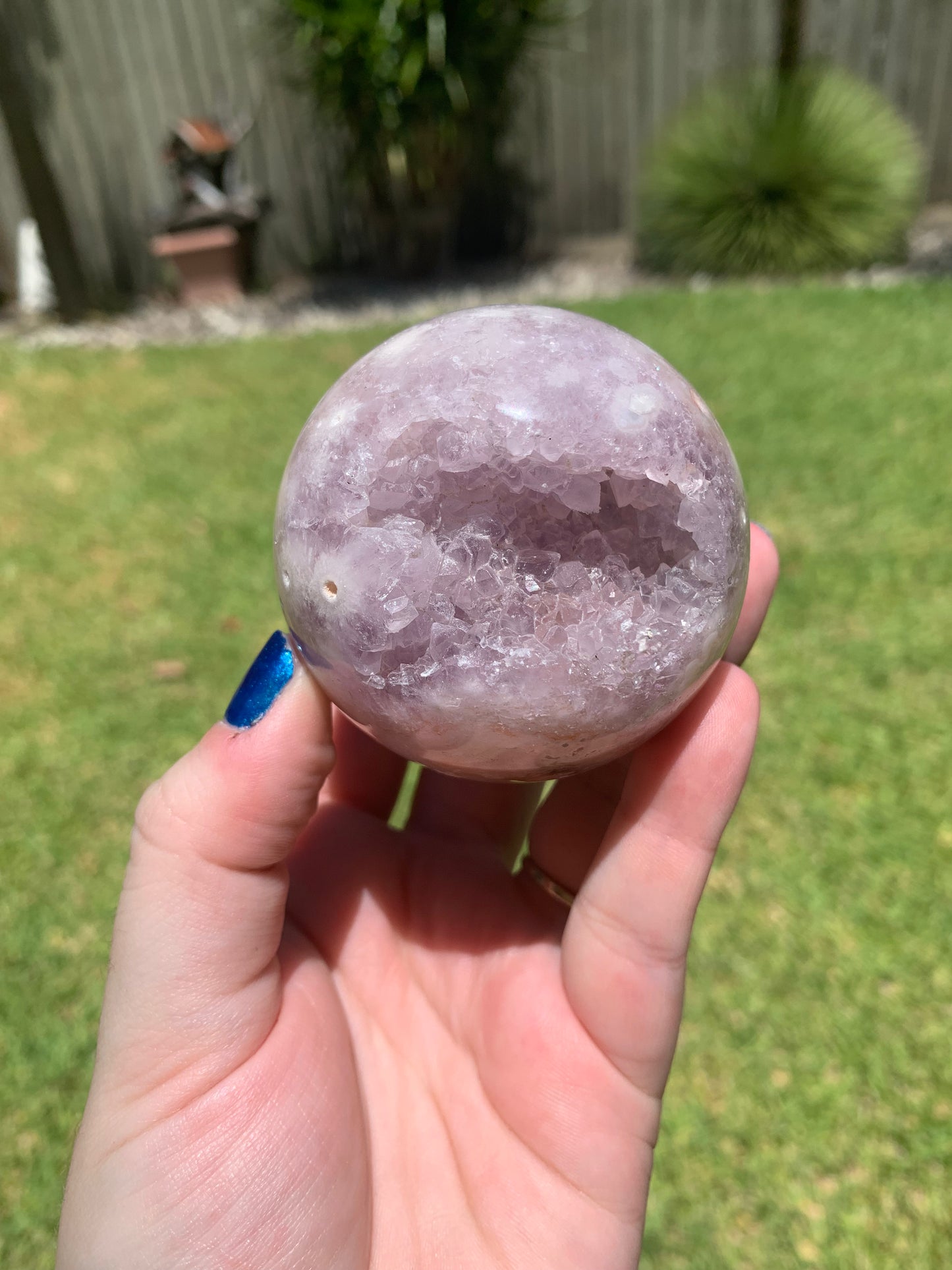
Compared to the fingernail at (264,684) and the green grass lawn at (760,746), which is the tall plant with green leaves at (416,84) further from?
the fingernail at (264,684)

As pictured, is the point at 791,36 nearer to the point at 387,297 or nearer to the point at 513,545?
the point at 387,297

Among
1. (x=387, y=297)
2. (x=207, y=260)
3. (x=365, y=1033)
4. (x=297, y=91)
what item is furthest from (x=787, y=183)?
Result: (x=365, y=1033)

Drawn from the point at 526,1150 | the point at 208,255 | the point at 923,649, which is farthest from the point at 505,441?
the point at 208,255

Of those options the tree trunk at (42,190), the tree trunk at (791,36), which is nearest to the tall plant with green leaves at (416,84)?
the tree trunk at (791,36)

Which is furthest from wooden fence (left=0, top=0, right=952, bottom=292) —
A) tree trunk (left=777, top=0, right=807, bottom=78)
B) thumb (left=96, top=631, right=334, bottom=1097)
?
thumb (left=96, top=631, right=334, bottom=1097)

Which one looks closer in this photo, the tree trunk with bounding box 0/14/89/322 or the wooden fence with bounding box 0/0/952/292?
the tree trunk with bounding box 0/14/89/322

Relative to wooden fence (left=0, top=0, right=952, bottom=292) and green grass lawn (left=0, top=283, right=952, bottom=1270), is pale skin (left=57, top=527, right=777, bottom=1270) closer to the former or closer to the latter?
green grass lawn (left=0, top=283, right=952, bottom=1270)

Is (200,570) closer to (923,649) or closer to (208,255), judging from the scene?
(923,649)
